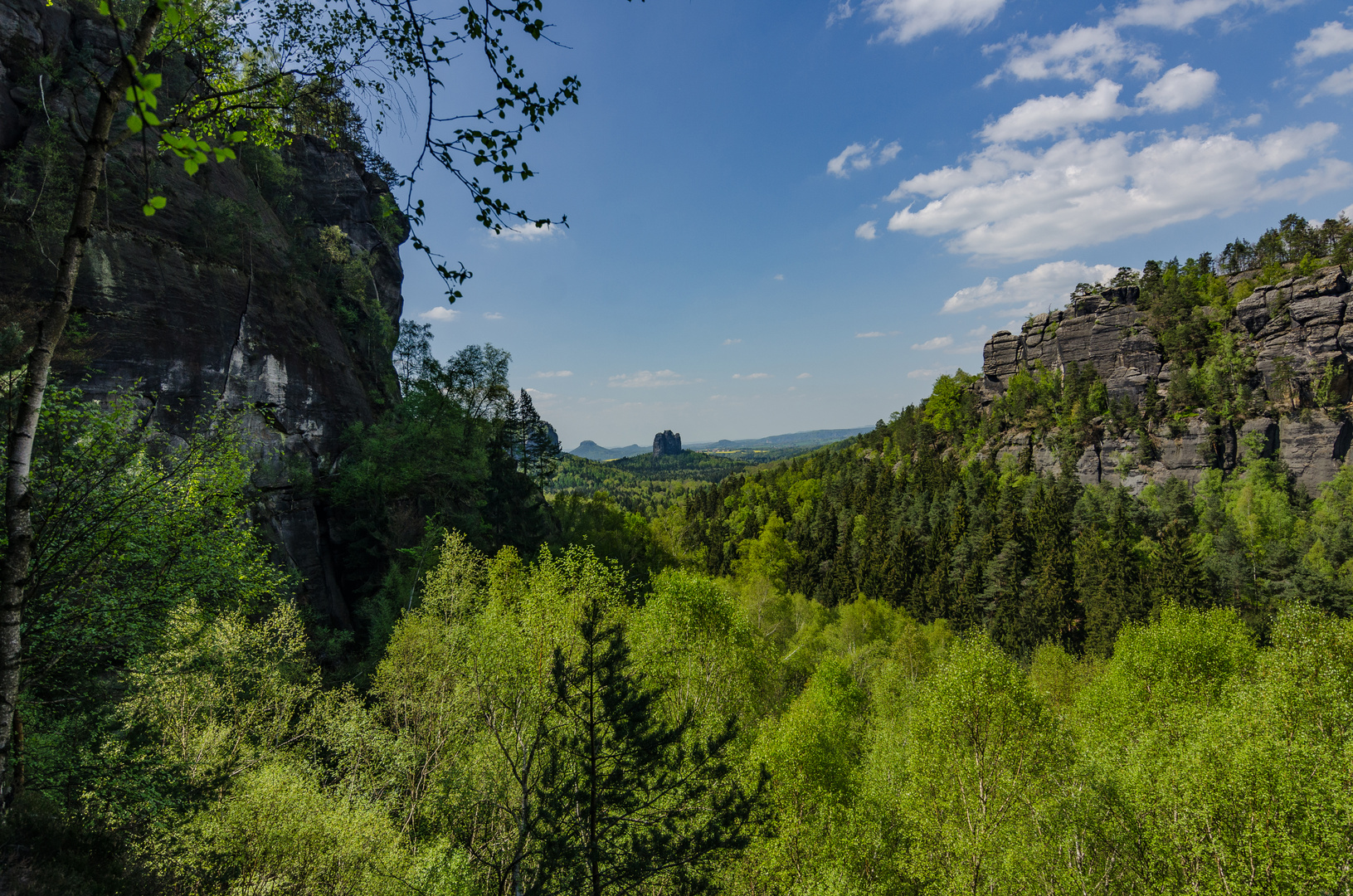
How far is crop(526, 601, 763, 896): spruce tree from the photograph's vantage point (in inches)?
345

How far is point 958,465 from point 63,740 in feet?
310

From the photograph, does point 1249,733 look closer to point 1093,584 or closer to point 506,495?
point 506,495

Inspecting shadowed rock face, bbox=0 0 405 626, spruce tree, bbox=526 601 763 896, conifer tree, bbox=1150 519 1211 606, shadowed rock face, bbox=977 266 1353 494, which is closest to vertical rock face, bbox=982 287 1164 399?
shadowed rock face, bbox=977 266 1353 494

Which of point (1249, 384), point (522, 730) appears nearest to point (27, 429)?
point (522, 730)

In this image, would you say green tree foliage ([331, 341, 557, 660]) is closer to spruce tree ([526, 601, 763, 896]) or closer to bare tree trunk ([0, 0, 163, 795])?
spruce tree ([526, 601, 763, 896])

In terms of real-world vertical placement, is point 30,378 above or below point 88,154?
below

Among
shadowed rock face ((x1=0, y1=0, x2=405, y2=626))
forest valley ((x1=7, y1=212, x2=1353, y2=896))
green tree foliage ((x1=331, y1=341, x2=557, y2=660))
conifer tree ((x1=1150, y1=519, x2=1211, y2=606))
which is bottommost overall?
conifer tree ((x1=1150, y1=519, x2=1211, y2=606))

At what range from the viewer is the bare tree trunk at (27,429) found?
361cm

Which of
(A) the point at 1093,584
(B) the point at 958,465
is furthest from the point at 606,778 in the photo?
(B) the point at 958,465

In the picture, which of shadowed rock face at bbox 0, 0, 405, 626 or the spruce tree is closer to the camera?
the spruce tree

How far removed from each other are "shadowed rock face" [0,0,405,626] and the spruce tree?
16051 mm

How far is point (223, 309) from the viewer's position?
941 inches

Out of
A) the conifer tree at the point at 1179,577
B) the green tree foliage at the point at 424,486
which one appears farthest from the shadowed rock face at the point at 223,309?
the conifer tree at the point at 1179,577

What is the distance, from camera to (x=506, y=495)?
39844mm
